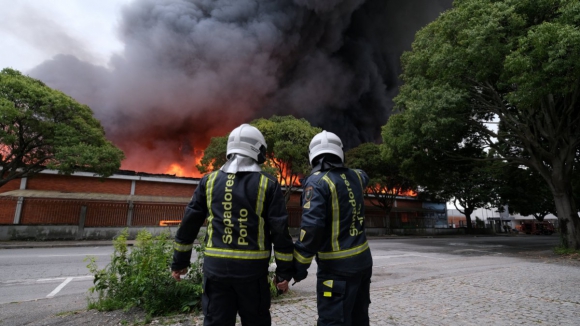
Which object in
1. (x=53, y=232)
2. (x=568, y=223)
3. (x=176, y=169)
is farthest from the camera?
(x=176, y=169)

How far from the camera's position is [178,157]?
143 feet

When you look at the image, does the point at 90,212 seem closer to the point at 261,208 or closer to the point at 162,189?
the point at 162,189

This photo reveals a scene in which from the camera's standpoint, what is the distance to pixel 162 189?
23969 millimetres

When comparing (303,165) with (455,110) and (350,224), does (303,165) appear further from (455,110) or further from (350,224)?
(350,224)

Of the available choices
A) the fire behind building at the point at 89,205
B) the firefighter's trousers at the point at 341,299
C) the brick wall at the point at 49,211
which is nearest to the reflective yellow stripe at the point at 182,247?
the firefighter's trousers at the point at 341,299

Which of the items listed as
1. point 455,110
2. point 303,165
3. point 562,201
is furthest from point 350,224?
point 303,165

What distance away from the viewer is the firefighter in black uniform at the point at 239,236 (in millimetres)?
2234

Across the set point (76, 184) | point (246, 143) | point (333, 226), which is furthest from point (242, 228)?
point (76, 184)

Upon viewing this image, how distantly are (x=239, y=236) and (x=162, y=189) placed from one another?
23817 mm

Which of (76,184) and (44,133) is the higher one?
(44,133)

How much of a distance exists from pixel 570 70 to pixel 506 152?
966 cm

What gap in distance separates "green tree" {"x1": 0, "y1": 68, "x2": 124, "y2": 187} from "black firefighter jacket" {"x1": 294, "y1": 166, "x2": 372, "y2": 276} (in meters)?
15.8

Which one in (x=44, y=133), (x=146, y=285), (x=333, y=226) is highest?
(x=44, y=133)

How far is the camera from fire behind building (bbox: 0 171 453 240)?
57.1 ft
